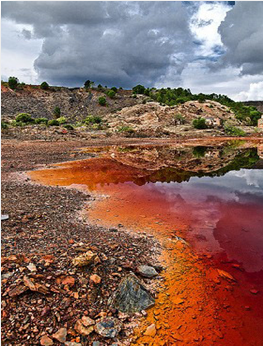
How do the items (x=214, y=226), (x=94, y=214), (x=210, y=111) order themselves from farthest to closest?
(x=210, y=111)
(x=94, y=214)
(x=214, y=226)

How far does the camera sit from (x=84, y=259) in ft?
18.9

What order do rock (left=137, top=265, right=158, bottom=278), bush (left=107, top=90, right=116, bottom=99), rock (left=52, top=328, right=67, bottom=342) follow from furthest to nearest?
bush (left=107, top=90, right=116, bottom=99), rock (left=137, top=265, right=158, bottom=278), rock (left=52, top=328, right=67, bottom=342)

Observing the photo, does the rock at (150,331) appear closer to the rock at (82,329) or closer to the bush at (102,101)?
the rock at (82,329)

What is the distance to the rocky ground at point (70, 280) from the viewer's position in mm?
4352

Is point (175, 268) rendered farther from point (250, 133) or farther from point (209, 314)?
point (250, 133)

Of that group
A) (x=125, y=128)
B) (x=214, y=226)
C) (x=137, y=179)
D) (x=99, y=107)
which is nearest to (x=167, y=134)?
(x=125, y=128)

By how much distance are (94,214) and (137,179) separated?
23.2 ft

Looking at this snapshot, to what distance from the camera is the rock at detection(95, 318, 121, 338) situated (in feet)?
14.5

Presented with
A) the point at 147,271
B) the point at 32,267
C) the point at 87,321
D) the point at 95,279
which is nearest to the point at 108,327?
the point at 87,321

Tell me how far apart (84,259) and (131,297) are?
1.44 metres

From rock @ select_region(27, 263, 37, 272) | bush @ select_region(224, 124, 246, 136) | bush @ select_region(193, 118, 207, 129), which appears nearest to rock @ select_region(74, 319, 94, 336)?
rock @ select_region(27, 263, 37, 272)

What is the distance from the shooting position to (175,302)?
532 centimetres

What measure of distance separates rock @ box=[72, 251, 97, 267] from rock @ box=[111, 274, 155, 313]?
0.94 metres

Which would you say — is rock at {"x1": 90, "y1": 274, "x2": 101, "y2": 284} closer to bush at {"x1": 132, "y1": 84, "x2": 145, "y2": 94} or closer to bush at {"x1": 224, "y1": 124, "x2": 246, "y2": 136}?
bush at {"x1": 224, "y1": 124, "x2": 246, "y2": 136}
